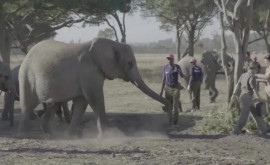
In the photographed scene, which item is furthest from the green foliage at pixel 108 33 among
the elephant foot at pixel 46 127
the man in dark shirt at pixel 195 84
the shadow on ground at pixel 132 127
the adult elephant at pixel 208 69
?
the elephant foot at pixel 46 127

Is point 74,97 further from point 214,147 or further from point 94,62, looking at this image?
point 214,147

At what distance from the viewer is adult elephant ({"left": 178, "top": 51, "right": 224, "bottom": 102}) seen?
2219 cm

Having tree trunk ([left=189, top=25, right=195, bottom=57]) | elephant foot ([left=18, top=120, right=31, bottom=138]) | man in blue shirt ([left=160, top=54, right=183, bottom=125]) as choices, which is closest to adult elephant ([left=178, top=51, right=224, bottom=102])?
man in blue shirt ([left=160, top=54, right=183, bottom=125])

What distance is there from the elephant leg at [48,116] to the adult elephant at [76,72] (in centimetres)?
50

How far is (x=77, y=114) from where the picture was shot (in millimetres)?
12906

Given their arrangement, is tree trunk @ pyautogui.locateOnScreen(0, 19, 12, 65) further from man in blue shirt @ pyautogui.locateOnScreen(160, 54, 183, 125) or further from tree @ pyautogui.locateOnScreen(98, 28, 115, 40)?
tree @ pyautogui.locateOnScreen(98, 28, 115, 40)

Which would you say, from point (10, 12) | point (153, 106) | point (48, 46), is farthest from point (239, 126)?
point (10, 12)

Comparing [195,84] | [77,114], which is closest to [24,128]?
[77,114]

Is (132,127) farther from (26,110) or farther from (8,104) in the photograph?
(8,104)

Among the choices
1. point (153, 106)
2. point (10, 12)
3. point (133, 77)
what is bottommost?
point (153, 106)

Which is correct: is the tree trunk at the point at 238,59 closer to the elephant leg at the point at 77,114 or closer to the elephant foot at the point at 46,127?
the elephant leg at the point at 77,114

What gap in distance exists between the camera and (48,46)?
13.1 m

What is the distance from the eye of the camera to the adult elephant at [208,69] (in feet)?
72.8

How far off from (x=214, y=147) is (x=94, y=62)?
3.38 m
